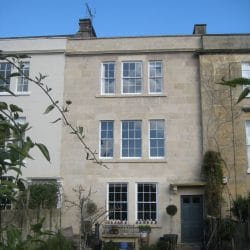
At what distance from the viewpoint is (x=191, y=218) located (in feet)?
71.0

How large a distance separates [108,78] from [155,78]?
2512 mm

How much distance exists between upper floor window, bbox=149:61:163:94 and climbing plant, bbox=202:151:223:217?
4.44m

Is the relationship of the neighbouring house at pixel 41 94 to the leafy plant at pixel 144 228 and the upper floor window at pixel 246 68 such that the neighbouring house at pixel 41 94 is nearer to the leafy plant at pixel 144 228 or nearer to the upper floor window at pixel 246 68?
the leafy plant at pixel 144 228

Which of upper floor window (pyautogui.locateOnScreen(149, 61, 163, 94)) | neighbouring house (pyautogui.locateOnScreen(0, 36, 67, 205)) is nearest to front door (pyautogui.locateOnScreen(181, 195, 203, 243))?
upper floor window (pyautogui.locateOnScreen(149, 61, 163, 94))

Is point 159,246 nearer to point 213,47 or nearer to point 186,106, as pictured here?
point 186,106

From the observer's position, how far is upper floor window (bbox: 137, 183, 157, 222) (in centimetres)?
2161

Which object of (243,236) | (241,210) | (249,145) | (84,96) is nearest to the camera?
(243,236)

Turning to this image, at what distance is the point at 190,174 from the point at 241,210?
3.89 metres

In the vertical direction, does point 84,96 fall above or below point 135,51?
below

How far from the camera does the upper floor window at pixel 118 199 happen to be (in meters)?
21.8

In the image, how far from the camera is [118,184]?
876 inches

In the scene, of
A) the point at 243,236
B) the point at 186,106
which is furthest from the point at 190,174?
the point at 243,236

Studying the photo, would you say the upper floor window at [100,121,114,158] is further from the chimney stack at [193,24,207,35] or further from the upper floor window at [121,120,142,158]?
the chimney stack at [193,24,207,35]

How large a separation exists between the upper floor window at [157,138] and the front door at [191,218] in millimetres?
2507
